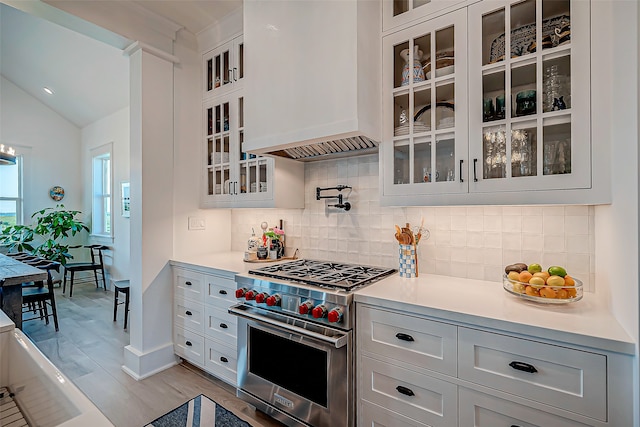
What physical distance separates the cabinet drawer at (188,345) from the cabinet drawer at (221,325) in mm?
172

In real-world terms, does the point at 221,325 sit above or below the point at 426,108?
below

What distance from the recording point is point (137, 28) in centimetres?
250

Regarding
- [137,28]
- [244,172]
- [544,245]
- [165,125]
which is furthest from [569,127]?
[137,28]

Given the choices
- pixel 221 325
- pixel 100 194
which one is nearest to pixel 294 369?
pixel 221 325

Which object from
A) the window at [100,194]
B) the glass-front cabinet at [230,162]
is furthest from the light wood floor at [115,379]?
the window at [100,194]

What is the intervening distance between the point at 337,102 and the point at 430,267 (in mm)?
1202

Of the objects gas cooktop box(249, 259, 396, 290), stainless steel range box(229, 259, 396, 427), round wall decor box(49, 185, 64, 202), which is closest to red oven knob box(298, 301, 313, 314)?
stainless steel range box(229, 259, 396, 427)

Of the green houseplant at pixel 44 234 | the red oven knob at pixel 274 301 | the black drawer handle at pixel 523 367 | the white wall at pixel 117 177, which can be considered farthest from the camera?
the green houseplant at pixel 44 234

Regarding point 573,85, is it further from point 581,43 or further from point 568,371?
point 568,371

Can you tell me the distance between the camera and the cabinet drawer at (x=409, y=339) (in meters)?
1.36

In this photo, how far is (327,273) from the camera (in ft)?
6.56

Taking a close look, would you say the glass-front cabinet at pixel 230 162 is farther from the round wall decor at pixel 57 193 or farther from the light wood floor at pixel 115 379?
the round wall decor at pixel 57 193

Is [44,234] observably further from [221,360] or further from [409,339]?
[409,339]

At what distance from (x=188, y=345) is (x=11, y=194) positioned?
5467mm
